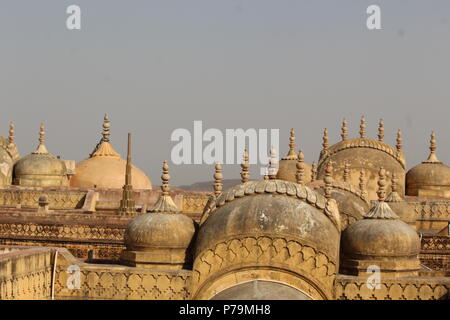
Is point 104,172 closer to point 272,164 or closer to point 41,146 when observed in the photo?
point 41,146

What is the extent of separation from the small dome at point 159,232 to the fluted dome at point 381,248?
2737mm

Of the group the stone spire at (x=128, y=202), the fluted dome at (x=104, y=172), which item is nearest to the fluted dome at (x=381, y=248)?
the stone spire at (x=128, y=202)

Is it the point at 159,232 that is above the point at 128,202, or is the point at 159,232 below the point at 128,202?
above

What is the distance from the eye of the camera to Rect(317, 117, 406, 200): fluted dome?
3269 cm

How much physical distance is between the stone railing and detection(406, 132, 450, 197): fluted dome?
20.5 meters

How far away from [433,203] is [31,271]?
17920 mm

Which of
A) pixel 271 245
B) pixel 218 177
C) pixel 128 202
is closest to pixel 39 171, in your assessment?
pixel 128 202

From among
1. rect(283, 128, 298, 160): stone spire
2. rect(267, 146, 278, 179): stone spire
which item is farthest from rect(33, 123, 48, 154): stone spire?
rect(267, 146, 278, 179): stone spire

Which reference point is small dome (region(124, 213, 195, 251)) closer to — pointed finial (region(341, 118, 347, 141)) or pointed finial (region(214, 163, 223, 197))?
pointed finial (region(214, 163, 223, 197))

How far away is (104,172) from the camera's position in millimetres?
39250

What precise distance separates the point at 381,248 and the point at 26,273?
19.2 ft

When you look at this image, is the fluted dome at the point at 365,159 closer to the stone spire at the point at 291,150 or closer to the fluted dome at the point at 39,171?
the stone spire at the point at 291,150

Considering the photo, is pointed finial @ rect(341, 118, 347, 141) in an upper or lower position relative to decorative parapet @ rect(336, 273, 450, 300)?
upper
